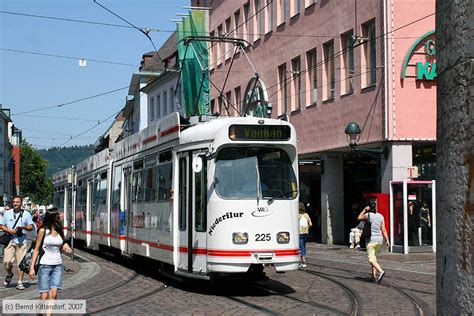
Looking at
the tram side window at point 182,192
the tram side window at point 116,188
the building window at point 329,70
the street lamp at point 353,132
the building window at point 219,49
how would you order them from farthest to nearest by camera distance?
the building window at point 219,49
the building window at point 329,70
the street lamp at point 353,132
the tram side window at point 116,188
the tram side window at point 182,192

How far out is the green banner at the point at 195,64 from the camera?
41.8 m

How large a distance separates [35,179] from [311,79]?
10296cm

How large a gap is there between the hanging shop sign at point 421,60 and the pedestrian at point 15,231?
46.4 ft

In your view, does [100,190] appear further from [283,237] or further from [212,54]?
[212,54]

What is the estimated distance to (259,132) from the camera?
12367 mm

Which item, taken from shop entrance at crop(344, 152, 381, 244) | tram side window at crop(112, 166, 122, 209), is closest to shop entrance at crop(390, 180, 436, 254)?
shop entrance at crop(344, 152, 381, 244)

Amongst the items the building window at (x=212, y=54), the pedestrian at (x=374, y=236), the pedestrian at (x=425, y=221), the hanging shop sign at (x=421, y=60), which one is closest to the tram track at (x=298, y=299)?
the pedestrian at (x=374, y=236)

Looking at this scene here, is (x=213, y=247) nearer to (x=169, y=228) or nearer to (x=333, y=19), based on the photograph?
(x=169, y=228)

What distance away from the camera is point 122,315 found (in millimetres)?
10195

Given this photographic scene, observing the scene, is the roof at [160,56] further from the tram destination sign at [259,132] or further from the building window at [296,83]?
the tram destination sign at [259,132]

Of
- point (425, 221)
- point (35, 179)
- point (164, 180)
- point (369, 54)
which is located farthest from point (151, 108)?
point (35, 179)

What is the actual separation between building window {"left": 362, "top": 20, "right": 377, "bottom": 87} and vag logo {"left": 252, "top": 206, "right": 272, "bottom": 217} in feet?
46.8

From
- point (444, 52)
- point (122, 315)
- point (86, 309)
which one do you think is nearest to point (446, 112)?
point (444, 52)

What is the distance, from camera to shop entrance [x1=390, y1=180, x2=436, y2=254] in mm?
22812
